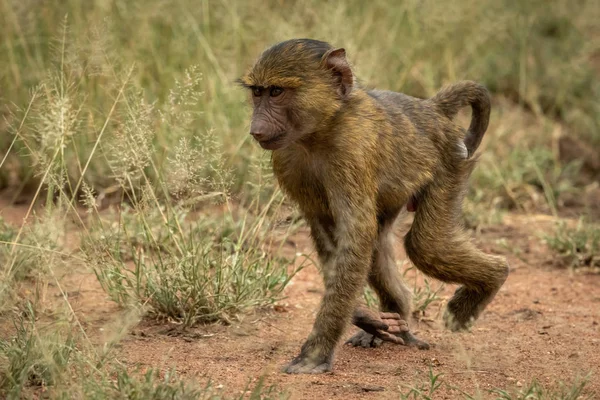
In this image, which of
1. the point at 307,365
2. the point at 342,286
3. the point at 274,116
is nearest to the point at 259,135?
the point at 274,116

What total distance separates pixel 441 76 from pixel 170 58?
2.58 metres

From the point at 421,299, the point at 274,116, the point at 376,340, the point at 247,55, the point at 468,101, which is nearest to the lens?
the point at 274,116

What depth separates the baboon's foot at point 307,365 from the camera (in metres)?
4.41

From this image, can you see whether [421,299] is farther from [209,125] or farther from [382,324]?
[209,125]

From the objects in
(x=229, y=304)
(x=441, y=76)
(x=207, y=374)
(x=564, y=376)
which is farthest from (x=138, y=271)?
(x=441, y=76)

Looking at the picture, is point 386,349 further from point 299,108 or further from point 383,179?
point 299,108

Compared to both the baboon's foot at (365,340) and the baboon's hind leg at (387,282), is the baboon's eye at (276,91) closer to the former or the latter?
the baboon's hind leg at (387,282)

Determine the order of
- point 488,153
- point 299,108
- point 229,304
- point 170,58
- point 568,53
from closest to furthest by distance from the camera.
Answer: point 299,108 < point 229,304 < point 170,58 < point 488,153 < point 568,53

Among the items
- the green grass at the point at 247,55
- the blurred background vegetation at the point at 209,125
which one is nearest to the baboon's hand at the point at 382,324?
the blurred background vegetation at the point at 209,125

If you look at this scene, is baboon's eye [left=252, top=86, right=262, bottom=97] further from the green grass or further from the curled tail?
the green grass

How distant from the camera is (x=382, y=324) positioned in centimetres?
475

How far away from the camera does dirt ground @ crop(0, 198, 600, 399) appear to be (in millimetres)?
4230

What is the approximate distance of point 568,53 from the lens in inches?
381

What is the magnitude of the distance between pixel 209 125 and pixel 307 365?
302cm
